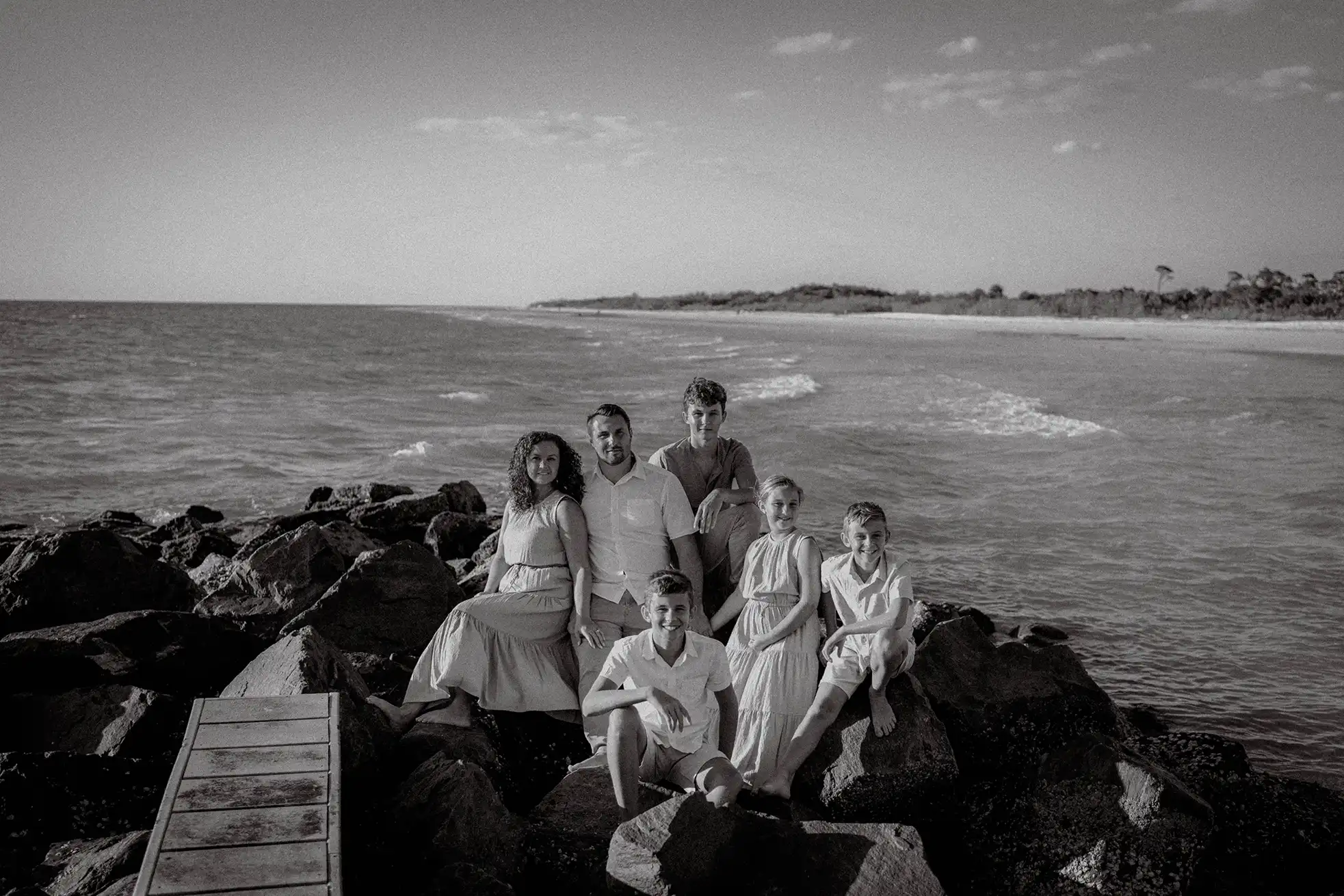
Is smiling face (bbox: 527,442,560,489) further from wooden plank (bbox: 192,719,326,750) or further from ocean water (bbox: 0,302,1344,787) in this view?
ocean water (bbox: 0,302,1344,787)

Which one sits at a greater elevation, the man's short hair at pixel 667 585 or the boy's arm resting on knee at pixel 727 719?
the man's short hair at pixel 667 585

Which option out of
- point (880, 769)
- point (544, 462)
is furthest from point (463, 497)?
point (880, 769)

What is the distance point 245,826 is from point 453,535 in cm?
674

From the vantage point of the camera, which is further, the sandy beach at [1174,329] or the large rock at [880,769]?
the sandy beach at [1174,329]

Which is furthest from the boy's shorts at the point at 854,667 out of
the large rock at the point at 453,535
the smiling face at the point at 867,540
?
the large rock at the point at 453,535

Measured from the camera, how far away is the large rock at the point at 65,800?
4.45 metres

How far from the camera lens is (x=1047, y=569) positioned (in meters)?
11.3

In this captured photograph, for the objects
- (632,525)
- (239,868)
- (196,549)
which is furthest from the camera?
(196,549)

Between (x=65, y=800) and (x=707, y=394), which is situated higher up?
(x=707, y=394)

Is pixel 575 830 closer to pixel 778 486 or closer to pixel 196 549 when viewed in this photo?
pixel 778 486

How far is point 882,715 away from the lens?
5164 millimetres

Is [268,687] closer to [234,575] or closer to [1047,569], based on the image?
[234,575]

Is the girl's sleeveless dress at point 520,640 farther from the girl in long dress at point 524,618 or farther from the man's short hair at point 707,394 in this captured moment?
the man's short hair at point 707,394

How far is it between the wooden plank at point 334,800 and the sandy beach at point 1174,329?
149 feet
